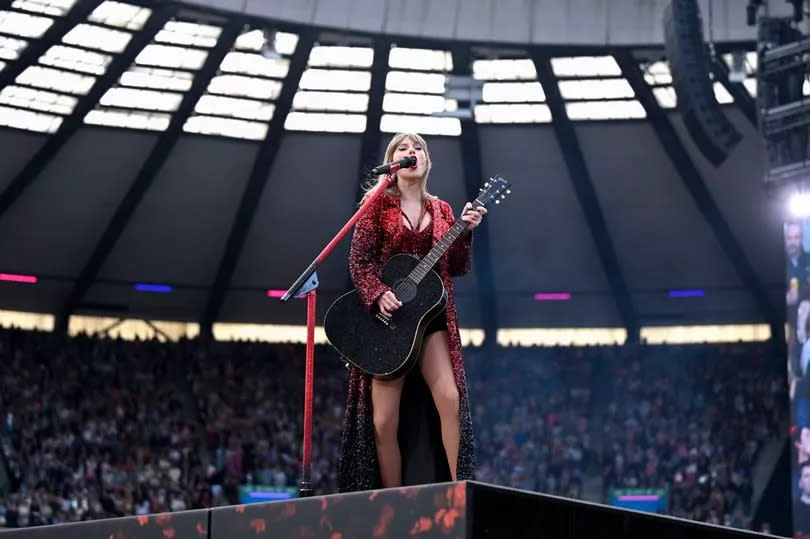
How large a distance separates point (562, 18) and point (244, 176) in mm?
6613

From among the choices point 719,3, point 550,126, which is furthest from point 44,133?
point 719,3

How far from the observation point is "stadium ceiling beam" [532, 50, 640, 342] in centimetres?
1952

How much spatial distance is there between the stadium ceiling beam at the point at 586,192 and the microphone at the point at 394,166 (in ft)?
44.6

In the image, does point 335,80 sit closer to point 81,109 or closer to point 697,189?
point 81,109

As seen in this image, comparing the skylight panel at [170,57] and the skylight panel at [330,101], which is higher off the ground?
the skylight panel at [170,57]

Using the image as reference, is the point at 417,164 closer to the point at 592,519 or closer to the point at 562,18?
the point at 592,519

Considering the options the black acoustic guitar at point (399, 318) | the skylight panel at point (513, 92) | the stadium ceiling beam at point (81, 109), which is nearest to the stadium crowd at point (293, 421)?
the stadium ceiling beam at point (81, 109)

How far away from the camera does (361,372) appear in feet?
17.3

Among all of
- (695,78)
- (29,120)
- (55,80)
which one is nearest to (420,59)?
(55,80)

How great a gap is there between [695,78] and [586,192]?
24.6 feet

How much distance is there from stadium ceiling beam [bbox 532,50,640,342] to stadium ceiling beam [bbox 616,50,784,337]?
48.7 inches

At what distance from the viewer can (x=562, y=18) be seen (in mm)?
17562

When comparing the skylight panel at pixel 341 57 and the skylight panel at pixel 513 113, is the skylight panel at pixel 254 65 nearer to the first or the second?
the skylight panel at pixel 341 57

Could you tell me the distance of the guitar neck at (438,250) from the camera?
512 cm
